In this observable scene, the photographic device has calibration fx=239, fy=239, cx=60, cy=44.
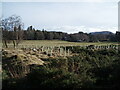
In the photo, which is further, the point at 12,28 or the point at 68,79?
the point at 12,28

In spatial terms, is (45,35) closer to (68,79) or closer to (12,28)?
(12,28)

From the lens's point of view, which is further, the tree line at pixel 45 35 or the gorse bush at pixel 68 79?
the tree line at pixel 45 35

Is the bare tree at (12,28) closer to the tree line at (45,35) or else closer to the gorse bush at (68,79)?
the tree line at (45,35)

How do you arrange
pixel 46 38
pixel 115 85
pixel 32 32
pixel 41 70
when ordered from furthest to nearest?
pixel 46 38, pixel 32 32, pixel 41 70, pixel 115 85

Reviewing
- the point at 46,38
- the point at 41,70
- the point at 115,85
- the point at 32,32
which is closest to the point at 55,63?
the point at 41,70

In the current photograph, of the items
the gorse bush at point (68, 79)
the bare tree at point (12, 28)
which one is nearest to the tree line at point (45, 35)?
the bare tree at point (12, 28)

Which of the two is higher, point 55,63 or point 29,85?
point 55,63

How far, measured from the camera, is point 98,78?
932 centimetres

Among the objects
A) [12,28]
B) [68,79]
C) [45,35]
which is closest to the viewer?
[68,79]

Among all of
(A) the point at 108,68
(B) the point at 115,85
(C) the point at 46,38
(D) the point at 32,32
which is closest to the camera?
(B) the point at 115,85

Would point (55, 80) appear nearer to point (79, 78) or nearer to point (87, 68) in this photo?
point (79, 78)

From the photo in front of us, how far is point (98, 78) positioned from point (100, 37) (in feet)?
226

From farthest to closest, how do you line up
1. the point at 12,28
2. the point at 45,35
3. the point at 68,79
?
the point at 45,35 < the point at 12,28 < the point at 68,79

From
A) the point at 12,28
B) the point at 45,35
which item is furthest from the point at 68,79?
the point at 45,35
